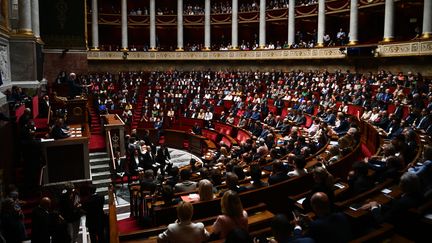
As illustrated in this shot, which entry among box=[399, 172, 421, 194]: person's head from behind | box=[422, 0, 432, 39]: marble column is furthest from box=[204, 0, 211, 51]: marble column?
box=[399, 172, 421, 194]: person's head from behind

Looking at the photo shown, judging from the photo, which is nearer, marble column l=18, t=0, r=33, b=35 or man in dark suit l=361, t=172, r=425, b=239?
man in dark suit l=361, t=172, r=425, b=239

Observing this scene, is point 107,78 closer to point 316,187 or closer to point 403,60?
point 403,60

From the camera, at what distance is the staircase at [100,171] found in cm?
1270

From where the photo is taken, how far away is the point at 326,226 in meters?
3.92

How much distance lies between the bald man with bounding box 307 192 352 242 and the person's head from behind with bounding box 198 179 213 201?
75.6 inches

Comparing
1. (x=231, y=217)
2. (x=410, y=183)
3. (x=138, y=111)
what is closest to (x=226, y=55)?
(x=138, y=111)

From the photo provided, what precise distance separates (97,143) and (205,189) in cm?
1111

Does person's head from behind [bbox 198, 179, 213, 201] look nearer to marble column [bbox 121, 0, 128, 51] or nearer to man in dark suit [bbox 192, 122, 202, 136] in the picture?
man in dark suit [bbox 192, 122, 202, 136]

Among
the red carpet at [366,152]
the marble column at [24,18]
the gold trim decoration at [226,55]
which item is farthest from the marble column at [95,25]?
the red carpet at [366,152]

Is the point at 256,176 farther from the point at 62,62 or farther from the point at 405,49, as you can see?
the point at 62,62

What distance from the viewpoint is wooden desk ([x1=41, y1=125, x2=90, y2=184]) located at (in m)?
11.0

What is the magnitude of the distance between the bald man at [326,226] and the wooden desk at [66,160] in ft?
28.8

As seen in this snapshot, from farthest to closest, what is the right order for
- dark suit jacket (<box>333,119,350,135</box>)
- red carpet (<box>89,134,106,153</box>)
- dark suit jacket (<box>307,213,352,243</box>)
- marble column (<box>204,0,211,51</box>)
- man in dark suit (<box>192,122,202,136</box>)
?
marble column (<box>204,0,211,51</box>)
man in dark suit (<box>192,122,202,136</box>)
red carpet (<box>89,134,106,153</box>)
dark suit jacket (<box>333,119,350,135</box>)
dark suit jacket (<box>307,213,352,243</box>)

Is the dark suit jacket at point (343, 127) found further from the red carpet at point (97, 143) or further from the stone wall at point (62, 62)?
the stone wall at point (62, 62)
